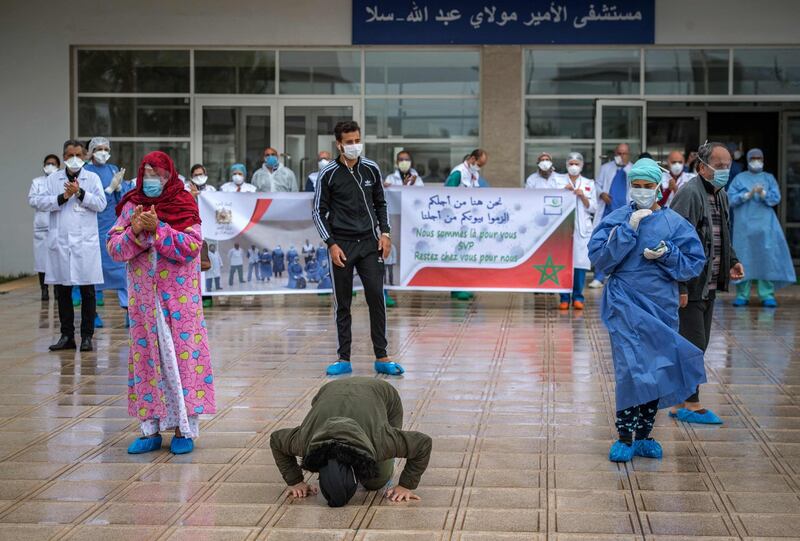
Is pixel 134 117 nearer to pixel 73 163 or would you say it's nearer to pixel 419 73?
pixel 419 73

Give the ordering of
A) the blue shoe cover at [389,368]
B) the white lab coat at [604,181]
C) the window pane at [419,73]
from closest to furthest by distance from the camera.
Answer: the blue shoe cover at [389,368] → the white lab coat at [604,181] → the window pane at [419,73]

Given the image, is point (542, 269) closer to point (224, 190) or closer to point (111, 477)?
point (224, 190)

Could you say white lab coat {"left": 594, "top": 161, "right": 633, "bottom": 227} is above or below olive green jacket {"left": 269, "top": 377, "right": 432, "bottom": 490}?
above

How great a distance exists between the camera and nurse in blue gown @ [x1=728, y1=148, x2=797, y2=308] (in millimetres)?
14266

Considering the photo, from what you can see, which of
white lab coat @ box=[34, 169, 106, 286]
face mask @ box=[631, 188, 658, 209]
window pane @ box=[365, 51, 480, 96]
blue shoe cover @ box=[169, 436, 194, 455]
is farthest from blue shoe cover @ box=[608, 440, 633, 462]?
window pane @ box=[365, 51, 480, 96]

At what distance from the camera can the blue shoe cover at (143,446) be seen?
6.77 m

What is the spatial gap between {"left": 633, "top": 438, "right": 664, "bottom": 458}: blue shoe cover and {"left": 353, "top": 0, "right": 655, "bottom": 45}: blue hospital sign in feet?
41.6

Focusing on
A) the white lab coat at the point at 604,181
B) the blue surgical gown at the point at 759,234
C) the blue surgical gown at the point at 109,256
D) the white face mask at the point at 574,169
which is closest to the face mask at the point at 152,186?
the blue surgical gown at the point at 109,256

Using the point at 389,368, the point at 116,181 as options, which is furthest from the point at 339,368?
the point at 116,181

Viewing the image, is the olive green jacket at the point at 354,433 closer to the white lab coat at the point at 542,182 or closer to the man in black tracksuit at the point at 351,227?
the man in black tracksuit at the point at 351,227

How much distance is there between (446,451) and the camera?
6.76 metres

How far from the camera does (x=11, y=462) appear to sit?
6.55 metres

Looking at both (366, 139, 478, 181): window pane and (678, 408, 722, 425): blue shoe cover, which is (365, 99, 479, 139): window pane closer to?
(366, 139, 478, 181): window pane

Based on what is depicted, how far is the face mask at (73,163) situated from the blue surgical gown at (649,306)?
5.86 m
